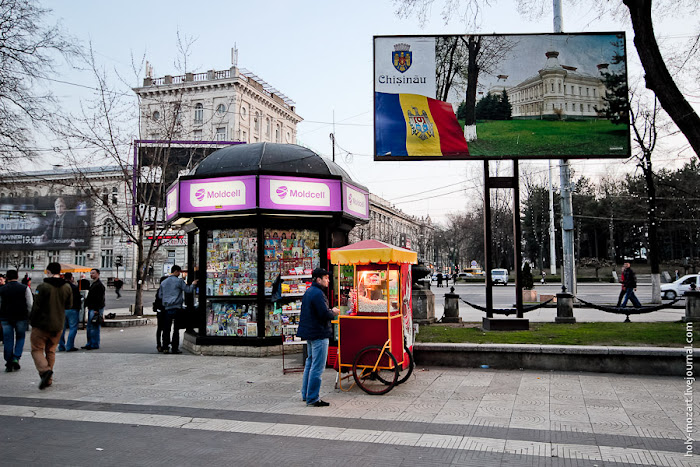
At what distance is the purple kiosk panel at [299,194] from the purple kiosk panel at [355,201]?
26 centimetres

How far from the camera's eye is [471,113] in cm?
1227

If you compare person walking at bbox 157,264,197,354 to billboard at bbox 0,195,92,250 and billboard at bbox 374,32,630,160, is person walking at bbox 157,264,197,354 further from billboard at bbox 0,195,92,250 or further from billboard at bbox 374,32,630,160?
billboard at bbox 0,195,92,250

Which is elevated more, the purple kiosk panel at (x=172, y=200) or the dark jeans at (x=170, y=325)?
the purple kiosk panel at (x=172, y=200)

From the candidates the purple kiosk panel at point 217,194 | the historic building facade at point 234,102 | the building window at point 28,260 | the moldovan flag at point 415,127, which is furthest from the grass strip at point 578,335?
the building window at point 28,260

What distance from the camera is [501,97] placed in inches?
486

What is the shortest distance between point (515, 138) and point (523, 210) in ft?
208

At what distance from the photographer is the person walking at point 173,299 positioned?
11445 mm

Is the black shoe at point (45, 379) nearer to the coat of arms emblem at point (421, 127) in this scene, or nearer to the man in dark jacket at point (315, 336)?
the man in dark jacket at point (315, 336)

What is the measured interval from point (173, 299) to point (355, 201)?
4.85 meters

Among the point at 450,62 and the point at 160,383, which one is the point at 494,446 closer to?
the point at 160,383

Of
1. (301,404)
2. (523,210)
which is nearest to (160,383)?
(301,404)

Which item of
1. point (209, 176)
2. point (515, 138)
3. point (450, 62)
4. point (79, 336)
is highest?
point (450, 62)

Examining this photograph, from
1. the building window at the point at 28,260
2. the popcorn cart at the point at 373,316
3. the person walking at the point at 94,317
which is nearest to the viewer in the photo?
the popcorn cart at the point at 373,316

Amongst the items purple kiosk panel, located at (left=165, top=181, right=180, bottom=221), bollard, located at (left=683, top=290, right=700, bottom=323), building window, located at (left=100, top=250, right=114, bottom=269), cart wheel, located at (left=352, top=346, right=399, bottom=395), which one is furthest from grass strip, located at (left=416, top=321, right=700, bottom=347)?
building window, located at (left=100, top=250, right=114, bottom=269)
